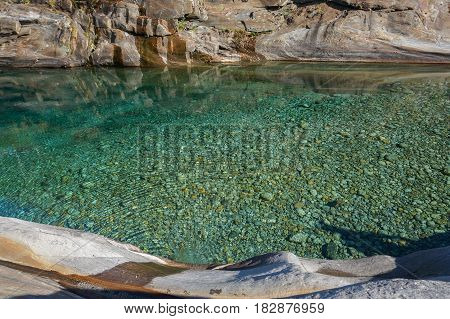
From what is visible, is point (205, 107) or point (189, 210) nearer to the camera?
point (189, 210)

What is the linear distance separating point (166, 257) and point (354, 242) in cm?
370

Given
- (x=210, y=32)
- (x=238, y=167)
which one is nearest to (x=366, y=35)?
(x=210, y=32)

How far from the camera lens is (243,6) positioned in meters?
26.2

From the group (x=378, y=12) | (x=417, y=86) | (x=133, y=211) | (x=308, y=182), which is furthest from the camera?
(x=378, y=12)

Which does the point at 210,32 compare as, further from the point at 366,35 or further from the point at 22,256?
the point at 22,256

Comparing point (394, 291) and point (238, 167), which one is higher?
point (394, 291)

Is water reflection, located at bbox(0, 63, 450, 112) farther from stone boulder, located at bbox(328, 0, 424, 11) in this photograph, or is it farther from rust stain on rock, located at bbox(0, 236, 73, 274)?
rust stain on rock, located at bbox(0, 236, 73, 274)

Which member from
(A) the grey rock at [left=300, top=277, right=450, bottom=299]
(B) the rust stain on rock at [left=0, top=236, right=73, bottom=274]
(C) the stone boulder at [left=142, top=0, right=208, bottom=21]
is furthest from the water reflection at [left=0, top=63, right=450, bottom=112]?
(A) the grey rock at [left=300, top=277, right=450, bottom=299]

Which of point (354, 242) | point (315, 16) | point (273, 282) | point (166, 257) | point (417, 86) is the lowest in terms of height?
point (166, 257)

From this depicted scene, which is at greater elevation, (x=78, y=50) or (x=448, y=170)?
(x=78, y=50)

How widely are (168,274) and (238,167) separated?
5.05 meters

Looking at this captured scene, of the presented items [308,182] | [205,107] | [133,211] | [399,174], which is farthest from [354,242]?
[205,107]

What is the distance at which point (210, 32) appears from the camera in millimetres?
25234

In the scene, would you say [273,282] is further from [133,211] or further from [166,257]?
[133,211]
